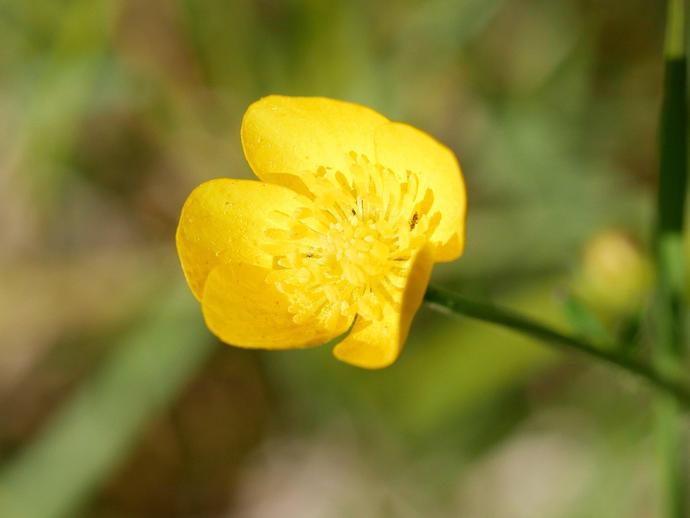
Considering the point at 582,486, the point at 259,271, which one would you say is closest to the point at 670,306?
the point at 259,271

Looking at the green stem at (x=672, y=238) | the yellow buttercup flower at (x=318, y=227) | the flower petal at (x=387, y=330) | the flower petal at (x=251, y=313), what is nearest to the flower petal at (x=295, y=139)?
the yellow buttercup flower at (x=318, y=227)

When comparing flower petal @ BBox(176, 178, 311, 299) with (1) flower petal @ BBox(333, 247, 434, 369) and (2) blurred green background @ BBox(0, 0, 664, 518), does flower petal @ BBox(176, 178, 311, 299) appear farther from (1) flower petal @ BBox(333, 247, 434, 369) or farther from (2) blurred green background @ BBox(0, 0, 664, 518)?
(2) blurred green background @ BBox(0, 0, 664, 518)

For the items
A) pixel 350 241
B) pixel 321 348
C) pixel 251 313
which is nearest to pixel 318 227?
pixel 350 241

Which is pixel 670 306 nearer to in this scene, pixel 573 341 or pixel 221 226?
pixel 573 341

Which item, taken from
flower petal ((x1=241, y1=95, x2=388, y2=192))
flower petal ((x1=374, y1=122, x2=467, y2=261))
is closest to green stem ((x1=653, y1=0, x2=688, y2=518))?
flower petal ((x1=374, y1=122, x2=467, y2=261))

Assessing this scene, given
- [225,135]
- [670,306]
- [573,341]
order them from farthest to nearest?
1. [225,135]
2. [670,306]
3. [573,341]

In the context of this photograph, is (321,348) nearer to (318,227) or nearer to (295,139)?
(318,227)
